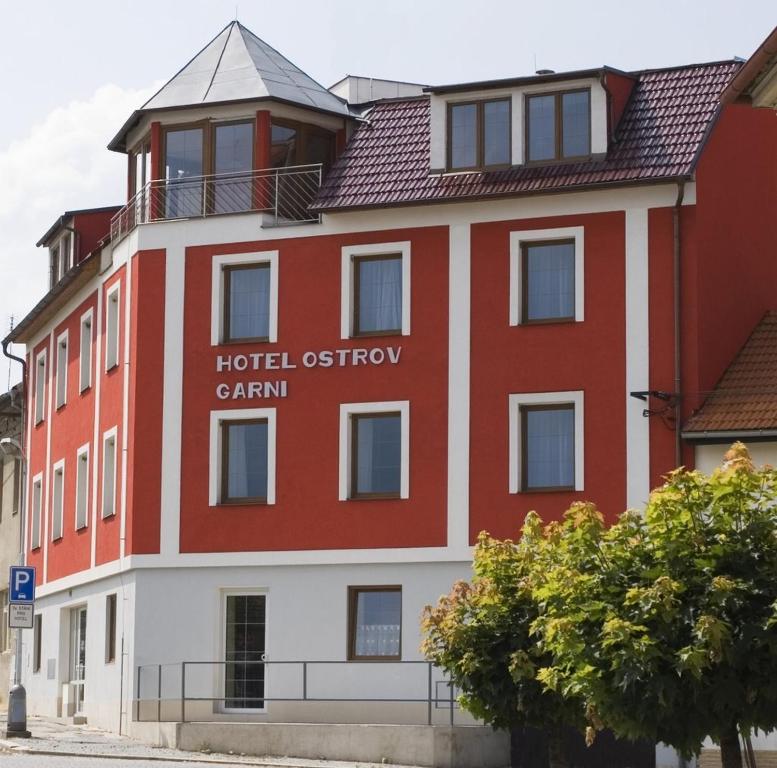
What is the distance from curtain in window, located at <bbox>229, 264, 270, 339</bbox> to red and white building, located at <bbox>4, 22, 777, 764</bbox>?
49 mm

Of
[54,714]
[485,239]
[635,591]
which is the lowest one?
[54,714]

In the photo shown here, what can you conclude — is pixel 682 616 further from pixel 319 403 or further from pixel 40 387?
pixel 40 387

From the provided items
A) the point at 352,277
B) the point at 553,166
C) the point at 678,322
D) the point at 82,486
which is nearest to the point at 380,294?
the point at 352,277

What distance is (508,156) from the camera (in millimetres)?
31203

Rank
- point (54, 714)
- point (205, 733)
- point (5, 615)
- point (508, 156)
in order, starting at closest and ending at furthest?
1. point (205, 733)
2. point (508, 156)
3. point (54, 714)
4. point (5, 615)

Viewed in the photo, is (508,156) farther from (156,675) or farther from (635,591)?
(635,591)

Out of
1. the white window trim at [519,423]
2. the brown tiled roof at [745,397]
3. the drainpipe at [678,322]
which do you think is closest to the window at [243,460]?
the white window trim at [519,423]

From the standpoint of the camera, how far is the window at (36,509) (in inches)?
1618

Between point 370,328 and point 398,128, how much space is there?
383 centimetres

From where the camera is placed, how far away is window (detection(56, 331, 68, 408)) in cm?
3897

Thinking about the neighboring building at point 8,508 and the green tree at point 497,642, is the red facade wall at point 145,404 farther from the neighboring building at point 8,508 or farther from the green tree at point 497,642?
the neighboring building at point 8,508

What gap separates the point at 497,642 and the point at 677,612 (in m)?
5.62

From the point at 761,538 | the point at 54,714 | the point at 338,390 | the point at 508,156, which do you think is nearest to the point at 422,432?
the point at 338,390

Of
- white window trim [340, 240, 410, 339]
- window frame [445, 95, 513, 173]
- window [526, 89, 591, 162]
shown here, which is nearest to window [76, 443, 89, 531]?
white window trim [340, 240, 410, 339]
